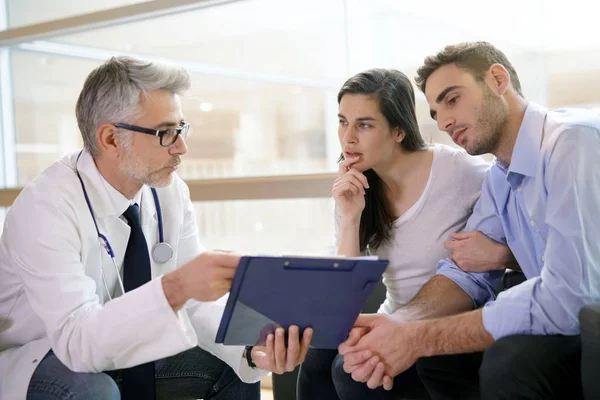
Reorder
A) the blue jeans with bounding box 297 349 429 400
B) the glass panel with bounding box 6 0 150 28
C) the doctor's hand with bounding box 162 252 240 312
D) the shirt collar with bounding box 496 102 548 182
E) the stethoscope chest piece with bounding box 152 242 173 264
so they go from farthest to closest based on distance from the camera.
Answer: the glass panel with bounding box 6 0 150 28
the stethoscope chest piece with bounding box 152 242 173 264
the blue jeans with bounding box 297 349 429 400
the shirt collar with bounding box 496 102 548 182
the doctor's hand with bounding box 162 252 240 312

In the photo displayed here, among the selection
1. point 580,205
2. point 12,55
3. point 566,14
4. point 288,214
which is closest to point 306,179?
point 288,214

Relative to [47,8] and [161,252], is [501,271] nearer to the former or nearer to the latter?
[161,252]

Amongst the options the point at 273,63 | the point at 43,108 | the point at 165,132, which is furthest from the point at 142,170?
the point at 43,108

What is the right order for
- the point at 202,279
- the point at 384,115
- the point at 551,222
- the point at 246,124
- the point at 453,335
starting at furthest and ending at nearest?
1. the point at 246,124
2. the point at 384,115
3. the point at 453,335
4. the point at 551,222
5. the point at 202,279

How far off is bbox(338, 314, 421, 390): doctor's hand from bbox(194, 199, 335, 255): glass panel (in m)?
1.47

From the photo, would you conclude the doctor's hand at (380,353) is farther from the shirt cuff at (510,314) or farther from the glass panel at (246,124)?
the glass panel at (246,124)

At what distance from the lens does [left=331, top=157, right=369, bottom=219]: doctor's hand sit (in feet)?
7.68

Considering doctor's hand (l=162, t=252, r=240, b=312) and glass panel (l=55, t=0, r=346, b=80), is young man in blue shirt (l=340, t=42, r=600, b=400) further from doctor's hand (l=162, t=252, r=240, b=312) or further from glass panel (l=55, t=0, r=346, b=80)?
glass panel (l=55, t=0, r=346, b=80)

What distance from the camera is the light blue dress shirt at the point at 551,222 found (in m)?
1.71

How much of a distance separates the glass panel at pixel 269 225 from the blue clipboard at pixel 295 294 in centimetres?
162

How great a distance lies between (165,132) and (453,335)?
1022 millimetres

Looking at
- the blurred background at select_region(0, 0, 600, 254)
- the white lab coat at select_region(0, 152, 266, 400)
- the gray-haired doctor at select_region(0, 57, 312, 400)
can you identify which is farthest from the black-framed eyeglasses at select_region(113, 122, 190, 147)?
the blurred background at select_region(0, 0, 600, 254)

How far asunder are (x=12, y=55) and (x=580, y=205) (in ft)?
12.8

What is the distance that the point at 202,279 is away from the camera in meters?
1.65
